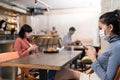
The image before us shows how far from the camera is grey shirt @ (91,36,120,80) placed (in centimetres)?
148

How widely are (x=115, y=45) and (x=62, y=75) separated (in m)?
1.08

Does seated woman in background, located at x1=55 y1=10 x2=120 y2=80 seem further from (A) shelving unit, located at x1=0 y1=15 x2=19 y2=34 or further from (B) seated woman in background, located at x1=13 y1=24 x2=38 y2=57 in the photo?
(A) shelving unit, located at x1=0 y1=15 x2=19 y2=34

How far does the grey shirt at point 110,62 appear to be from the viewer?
148 cm

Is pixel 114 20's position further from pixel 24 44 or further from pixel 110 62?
pixel 24 44

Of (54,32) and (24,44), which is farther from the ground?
(54,32)

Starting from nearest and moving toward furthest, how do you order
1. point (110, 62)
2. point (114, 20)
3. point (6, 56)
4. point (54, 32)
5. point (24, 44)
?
point (110, 62) → point (114, 20) → point (6, 56) → point (24, 44) → point (54, 32)

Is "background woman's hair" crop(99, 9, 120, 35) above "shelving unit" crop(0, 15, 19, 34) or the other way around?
the other way around

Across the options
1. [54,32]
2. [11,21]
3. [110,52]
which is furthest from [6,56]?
[54,32]

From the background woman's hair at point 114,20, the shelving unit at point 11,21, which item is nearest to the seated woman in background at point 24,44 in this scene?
the background woman's hair at point 114,20

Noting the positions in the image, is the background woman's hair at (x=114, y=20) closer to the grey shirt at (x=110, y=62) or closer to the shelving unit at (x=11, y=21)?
the grey shirt at (x=110, y=62)

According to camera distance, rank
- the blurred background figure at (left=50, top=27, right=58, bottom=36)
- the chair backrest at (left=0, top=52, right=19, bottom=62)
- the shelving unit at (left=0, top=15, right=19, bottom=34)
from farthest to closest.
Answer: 1. the blurred background figure at (left=50, top=27, right=58, bottom=36)
2. the shelving unit at (left=0, top=15, right=19, bottom=34)
3. the chair backrest at (left=0, top=52, right=19, bottom=62)

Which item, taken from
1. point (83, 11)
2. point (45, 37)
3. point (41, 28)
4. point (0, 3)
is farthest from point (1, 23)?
point (83, 11)

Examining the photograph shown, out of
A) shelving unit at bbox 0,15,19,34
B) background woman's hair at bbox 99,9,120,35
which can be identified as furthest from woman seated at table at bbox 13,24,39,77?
shelving unit at bbox 0,15,19,34

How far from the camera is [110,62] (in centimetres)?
151
